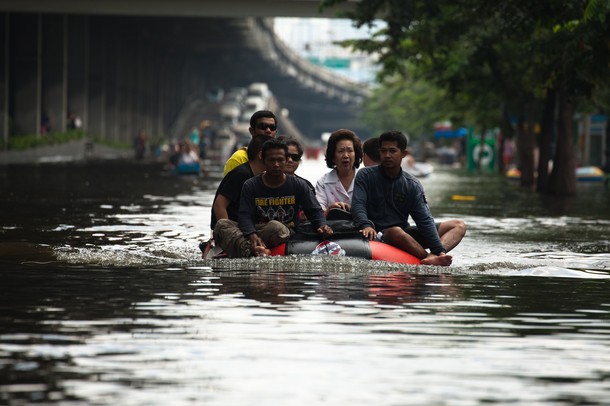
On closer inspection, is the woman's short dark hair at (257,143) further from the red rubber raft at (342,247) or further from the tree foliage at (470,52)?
the tree foliage at (470,52)

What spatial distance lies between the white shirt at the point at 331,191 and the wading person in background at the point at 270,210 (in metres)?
1.11

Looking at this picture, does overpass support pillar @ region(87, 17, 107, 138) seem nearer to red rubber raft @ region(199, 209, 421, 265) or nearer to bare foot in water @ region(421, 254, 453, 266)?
red rubber raft @ region(199, 209, 421, 265)

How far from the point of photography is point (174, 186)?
4262 cm

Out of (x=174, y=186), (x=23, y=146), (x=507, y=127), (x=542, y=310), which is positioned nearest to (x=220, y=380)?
(x=542, y=310)

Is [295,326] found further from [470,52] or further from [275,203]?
[470,52]

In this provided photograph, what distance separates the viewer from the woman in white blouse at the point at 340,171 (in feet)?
51.6

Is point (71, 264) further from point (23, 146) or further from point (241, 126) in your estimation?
point (241, 126)

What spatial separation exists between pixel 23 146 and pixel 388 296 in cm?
5758

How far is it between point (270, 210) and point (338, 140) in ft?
4.46

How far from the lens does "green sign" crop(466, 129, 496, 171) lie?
77.0 metres

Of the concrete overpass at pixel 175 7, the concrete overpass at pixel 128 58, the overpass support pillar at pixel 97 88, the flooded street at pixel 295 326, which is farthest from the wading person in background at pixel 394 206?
the overpass support pillar at pixel 97 88

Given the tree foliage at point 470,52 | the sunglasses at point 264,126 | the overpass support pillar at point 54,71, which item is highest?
the overpass support pillar at point 54,71

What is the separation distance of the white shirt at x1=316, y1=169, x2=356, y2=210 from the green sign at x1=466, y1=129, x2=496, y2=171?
5979 cm

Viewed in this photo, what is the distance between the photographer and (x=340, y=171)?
52.3ft
